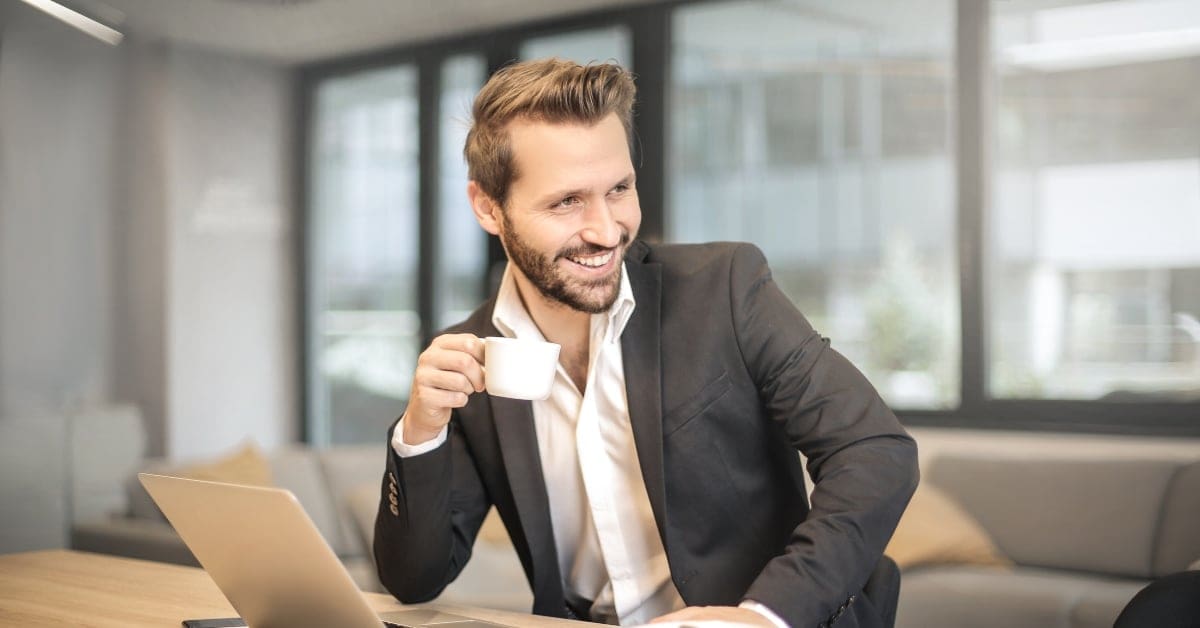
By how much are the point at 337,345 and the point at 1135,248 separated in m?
3.09

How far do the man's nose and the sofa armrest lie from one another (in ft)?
7.29

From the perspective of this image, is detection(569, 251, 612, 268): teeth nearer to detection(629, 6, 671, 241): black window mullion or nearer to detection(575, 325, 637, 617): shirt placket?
detection(575, 325, 637, 617): shirt placket

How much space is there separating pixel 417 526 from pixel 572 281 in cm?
37

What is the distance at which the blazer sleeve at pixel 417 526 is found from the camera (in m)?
1.46

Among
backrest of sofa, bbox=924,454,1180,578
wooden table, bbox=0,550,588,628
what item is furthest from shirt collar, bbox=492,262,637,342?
backrest of sofa, bbox=924,454,1180,578

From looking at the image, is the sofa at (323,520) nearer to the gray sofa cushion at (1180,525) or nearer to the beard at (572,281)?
the beard at (572,281)

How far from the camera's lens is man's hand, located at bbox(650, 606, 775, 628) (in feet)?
3.47

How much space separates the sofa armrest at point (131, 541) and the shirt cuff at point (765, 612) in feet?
8.19

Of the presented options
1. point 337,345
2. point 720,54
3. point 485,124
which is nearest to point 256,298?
point 337,345

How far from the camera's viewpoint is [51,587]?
5.07 ft

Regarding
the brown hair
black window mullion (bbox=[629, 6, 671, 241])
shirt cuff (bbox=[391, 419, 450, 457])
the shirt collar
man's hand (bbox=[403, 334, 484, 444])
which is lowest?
shirt cuff (bbox=[391, 419, 450, 457])

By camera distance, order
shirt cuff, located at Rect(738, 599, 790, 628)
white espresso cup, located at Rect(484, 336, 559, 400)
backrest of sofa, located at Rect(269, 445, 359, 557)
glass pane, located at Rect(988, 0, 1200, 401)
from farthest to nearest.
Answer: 1. backrest of sofa, located at Rect(269, 445, 359, 557)
2. glass pane, located at Rect(988, 0, 1200, 401)
3. white espresso cup, located at Rect(484, 336, 559, 400)
4. shirt cuff, located at Rect(738, 599, 790, 628)

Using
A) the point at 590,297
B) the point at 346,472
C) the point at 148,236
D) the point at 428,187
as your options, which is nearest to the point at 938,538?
the point at 346,472

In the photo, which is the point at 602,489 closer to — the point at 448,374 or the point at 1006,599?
the point at 448,374
